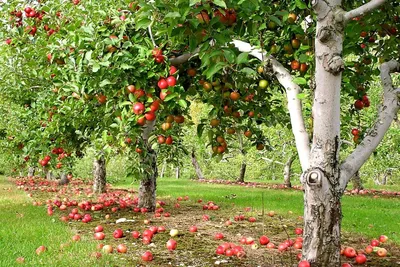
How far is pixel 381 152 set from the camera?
18.8 m

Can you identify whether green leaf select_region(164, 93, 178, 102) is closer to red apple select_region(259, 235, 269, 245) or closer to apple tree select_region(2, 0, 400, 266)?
apple tree select_region(2, 0, 400, 266)

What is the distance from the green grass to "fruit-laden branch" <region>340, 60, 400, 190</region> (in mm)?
3092

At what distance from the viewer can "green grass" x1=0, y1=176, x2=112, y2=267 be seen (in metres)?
4.65

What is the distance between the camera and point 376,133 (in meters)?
4.62

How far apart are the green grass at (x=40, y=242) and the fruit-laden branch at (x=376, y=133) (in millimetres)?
3092

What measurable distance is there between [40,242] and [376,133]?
494cm

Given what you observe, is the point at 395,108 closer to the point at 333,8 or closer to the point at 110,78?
the point at 333,8

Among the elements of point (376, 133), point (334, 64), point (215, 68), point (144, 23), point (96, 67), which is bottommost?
point (376, 133)

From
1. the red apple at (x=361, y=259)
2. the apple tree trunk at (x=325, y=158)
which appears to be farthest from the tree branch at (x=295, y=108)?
the red apple at (x=361, y=259)

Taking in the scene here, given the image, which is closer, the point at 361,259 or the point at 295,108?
the point at 295,108

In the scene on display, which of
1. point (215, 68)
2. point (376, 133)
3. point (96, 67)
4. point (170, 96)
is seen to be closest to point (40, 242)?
point (96, 67)

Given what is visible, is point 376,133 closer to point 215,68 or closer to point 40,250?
point 215,68

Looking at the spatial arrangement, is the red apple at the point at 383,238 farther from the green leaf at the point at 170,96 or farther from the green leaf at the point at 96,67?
the green leaf at the point at 96,67

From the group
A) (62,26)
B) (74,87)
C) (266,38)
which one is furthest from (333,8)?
(62,26)
